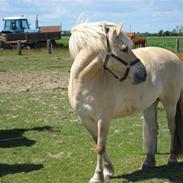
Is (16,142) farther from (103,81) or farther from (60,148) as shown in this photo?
(103,81)

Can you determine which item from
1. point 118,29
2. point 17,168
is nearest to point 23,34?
point 17,168

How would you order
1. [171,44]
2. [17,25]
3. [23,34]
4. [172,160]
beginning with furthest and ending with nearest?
[171,44] → [17,25] → [23,34] → [172,160]

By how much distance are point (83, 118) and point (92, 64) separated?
27.0 inches

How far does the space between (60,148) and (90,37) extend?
299cm

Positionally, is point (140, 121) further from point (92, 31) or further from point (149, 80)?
point (92, 31)

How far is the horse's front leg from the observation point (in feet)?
18.8

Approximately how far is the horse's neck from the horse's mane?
0.09 m

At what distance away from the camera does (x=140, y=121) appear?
10203mm

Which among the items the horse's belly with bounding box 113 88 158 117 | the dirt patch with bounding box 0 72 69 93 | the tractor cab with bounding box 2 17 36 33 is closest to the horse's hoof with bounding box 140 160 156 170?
the horse's belly with bounding box 113 88 158 117

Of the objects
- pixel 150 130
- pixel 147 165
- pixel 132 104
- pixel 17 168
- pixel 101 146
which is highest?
pixel 132 104

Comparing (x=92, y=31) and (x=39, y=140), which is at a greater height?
(x=92, y=31)

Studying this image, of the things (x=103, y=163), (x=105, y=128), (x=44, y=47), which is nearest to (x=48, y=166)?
(x=103, y=163)

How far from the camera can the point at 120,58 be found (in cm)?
Result: 556

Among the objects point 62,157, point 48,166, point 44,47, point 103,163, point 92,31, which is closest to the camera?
point 92,31
